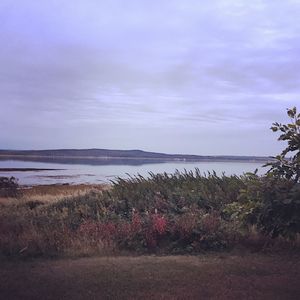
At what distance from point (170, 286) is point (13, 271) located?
9.50 feet

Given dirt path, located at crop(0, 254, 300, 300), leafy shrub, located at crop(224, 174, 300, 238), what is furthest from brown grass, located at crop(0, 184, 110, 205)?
leafy shrub, located at crop(224, 174, 300, 238)

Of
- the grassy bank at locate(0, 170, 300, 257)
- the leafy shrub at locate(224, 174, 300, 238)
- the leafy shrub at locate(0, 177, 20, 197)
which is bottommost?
the leafy shrub at locate(0, 177, 20, 197)

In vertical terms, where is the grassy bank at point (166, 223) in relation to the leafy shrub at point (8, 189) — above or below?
above

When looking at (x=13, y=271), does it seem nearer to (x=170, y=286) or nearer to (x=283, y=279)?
(x=170, y=286)

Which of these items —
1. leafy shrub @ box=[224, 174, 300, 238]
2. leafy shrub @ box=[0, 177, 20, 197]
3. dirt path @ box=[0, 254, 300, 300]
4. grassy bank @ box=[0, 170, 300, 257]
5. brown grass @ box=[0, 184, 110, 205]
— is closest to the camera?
leafy shrub @ box=[224, 174, 300, 238]

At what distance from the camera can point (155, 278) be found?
768 centimetres

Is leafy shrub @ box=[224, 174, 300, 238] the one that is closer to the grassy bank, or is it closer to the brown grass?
the grassy bank

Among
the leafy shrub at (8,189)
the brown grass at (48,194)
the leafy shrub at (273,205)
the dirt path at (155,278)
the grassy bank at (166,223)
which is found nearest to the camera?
the leafy shrub at (273,205)

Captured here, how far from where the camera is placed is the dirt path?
270 inches

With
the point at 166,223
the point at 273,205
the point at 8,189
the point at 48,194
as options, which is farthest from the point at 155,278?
the point at 8,189

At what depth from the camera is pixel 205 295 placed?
6.79 meters

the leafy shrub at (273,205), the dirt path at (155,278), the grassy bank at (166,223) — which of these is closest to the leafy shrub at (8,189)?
the grassy bank at (166,223)

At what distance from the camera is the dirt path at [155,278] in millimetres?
6852

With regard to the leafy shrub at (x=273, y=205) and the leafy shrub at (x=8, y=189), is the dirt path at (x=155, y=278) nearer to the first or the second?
the leafy shrub at (x=273, y=205)
